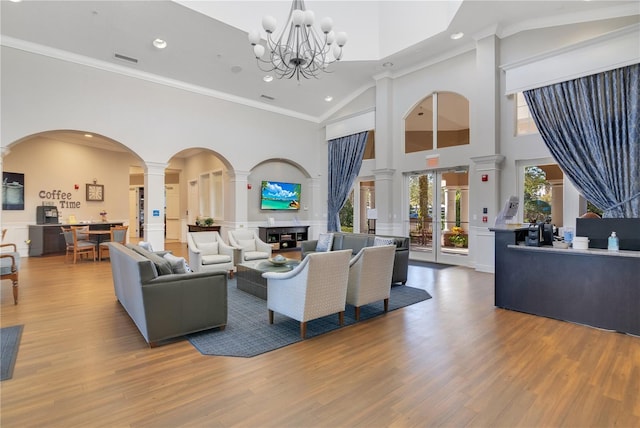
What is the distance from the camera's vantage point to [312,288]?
3.25 metres

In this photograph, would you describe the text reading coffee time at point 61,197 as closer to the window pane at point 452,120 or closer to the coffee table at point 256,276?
the coffee table at point 256,276

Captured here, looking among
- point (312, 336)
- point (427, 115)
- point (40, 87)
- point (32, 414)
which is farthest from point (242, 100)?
point (32, 414)

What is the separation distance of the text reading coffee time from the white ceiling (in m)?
4.37

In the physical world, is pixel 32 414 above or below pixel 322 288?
below

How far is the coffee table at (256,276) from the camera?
183 inches

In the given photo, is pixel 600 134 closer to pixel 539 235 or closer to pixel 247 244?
pixel 539 235

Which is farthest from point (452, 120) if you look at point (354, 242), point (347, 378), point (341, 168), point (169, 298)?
point (169, 298)

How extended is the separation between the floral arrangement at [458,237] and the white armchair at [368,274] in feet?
13.6

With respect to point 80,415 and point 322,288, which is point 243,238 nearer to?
point 322,288

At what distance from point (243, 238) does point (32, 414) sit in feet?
15.5

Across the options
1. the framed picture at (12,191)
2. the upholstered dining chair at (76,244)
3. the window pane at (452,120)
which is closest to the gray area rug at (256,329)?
the window pane at (452,120)

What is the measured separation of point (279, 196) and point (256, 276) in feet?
18.6

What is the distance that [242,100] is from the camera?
8.97 meters

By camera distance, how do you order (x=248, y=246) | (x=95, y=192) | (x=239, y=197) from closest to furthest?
(x=248, y=246), (x=239, y=197), (x=95, y=192)
